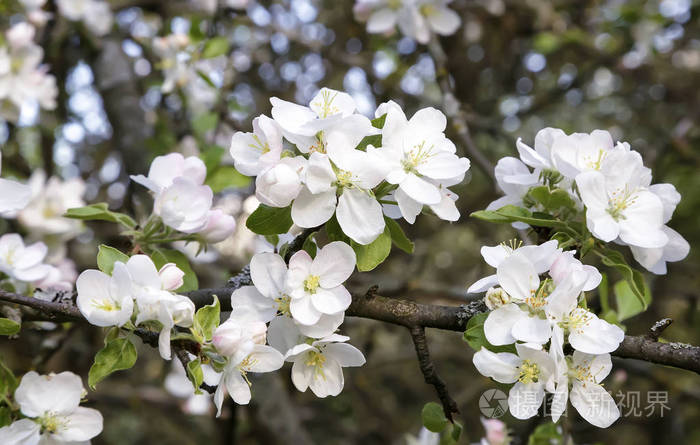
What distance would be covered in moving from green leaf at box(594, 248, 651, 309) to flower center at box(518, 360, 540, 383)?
0.72ft

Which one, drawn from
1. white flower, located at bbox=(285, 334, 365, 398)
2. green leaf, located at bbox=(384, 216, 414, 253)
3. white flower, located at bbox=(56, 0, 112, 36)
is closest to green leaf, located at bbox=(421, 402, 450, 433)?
white flower, located at bbox=(285, 334, 365, 398)

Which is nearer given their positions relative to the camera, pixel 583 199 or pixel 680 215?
pixel 583 199

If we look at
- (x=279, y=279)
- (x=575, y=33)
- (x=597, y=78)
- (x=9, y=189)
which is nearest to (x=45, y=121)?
(x=9, y=189)

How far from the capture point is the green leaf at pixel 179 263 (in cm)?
113

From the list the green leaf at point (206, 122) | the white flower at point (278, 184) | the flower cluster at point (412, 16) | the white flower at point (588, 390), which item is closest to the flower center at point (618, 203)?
the white flower at point (588, 390)

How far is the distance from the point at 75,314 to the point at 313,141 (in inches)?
16.9

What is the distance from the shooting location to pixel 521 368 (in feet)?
3.00

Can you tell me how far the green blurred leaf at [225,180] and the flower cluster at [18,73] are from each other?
0.83 meters

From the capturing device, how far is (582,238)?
1.03 meters

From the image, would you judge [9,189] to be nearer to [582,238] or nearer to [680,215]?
[582,238]

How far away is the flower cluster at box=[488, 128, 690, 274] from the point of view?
0.99 meters

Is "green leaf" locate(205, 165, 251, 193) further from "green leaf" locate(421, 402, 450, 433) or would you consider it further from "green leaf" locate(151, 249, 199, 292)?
"green leaf" locate(421, 402, 450, 433)

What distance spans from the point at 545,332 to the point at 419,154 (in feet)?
1.02

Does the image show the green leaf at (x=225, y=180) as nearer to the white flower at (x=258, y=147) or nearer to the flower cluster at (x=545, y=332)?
the white flower at (x=258, y=147)
